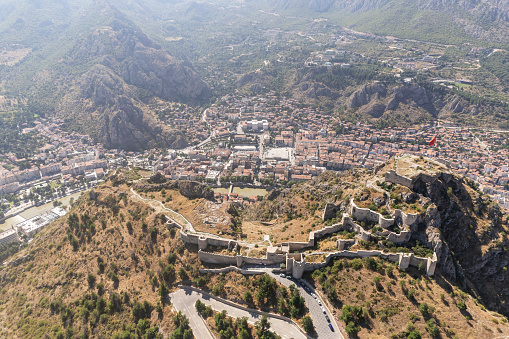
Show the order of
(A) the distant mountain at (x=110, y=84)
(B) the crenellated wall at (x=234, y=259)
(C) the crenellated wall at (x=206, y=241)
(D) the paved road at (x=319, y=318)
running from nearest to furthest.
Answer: (D) the paved road at (x=319, y=318) < (B) the crenellated wall at (x=234, y=259) < (C) the crenellated wall at (x=206, y=241) < (A) the distant mountain at (x=110, y=84)

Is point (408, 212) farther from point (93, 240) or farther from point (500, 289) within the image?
point (93, 240)

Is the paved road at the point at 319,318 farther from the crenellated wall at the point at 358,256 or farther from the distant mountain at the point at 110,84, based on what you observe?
the distant mountain at the point at 110,84

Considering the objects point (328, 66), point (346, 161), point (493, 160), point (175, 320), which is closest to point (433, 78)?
point (328, 66)

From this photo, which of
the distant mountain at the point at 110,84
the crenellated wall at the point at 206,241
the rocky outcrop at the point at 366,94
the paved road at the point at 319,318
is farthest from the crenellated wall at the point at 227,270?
the rocky outcrop at the point at 366,94

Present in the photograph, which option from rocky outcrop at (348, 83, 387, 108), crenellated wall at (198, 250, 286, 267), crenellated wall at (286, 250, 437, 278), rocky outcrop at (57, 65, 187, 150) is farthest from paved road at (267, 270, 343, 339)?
rocky outcrop at (348, 83, 387, 108)

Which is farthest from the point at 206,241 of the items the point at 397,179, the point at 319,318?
the point at 397,179

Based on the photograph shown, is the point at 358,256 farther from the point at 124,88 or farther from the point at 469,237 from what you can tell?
the point at 124,88
